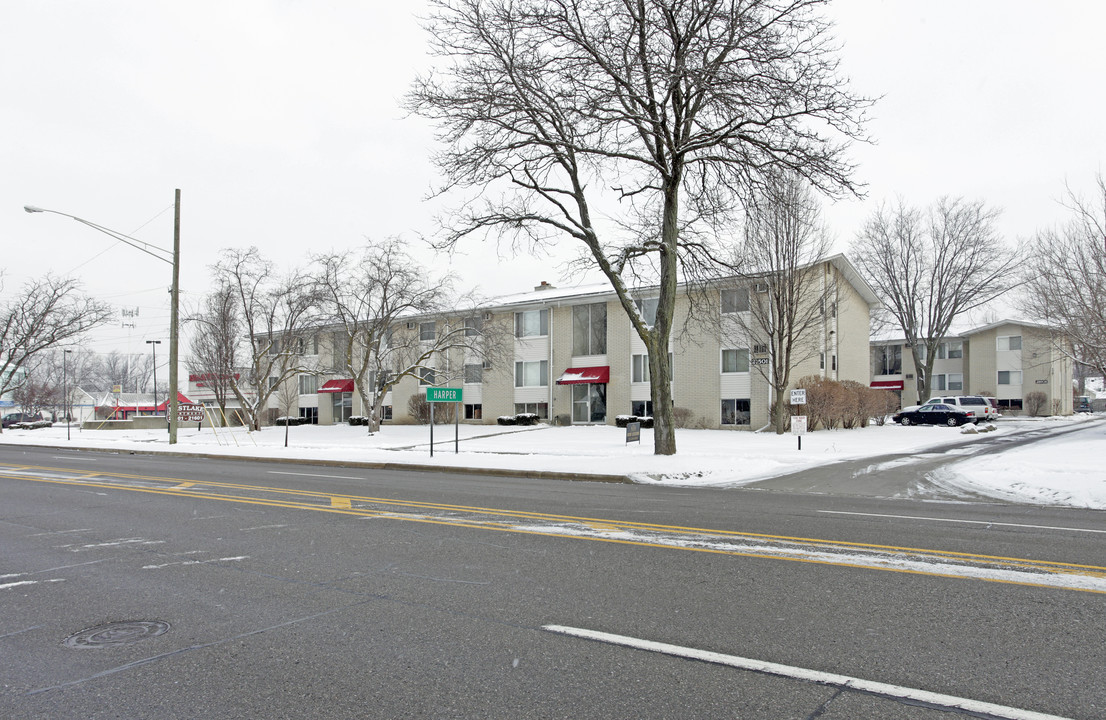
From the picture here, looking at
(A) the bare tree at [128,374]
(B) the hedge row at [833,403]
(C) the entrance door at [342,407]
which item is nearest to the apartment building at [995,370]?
(B) the hedge row at [833,403]

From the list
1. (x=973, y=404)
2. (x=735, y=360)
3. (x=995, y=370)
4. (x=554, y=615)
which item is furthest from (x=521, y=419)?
(x=995, y=370)

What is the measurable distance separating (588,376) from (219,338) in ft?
72.1

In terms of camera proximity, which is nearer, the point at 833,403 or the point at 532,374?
the point at 833,403

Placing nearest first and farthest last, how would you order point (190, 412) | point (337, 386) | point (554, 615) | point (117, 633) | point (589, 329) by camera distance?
point (117, 633)
point (554, 615)
point (190, 412)
point (589, 329)
point (337, 386)

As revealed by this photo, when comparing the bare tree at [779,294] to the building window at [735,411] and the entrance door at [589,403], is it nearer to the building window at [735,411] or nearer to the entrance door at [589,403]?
the building window at [735,411]

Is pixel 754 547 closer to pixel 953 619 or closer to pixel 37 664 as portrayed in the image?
Result: pixel 953 619

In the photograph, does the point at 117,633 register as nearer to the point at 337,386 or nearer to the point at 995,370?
the point at 337,386

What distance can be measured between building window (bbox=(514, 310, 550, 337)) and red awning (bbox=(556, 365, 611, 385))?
321cm

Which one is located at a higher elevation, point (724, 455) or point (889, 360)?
point (889, 360)

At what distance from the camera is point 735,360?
33781 mm

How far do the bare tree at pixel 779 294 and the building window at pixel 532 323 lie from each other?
36.5 ft

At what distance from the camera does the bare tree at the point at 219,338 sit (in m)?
39.7

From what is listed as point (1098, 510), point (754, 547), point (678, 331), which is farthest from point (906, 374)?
point (754, 547)

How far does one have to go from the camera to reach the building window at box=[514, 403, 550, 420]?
3972cm
